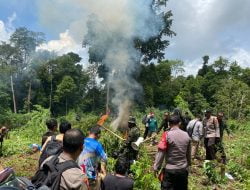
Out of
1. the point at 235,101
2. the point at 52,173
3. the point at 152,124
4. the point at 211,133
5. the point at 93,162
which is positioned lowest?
the point at 93,162

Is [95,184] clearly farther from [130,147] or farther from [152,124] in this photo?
[152,124]

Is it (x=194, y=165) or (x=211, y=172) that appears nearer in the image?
(x=211, y=172)

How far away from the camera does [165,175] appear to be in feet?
19.7

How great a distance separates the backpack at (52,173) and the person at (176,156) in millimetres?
2936

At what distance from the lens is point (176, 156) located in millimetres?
5832

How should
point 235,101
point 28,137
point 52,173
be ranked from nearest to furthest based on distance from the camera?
point 52,173 → point 28,137 → point 235,101

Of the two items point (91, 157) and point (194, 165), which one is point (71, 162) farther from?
point (194, 165)

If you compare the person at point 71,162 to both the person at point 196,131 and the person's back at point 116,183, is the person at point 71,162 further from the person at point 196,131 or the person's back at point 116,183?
the person at point 196,131

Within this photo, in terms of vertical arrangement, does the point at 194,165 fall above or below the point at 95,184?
below

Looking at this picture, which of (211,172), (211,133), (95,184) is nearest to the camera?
(95,184)

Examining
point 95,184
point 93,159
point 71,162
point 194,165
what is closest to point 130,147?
point 194,165

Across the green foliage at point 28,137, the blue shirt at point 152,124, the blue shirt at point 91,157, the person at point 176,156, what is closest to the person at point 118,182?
the blue shirt at point 91,157

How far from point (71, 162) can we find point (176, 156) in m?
3.03

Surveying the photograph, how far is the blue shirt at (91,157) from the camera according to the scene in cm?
522
